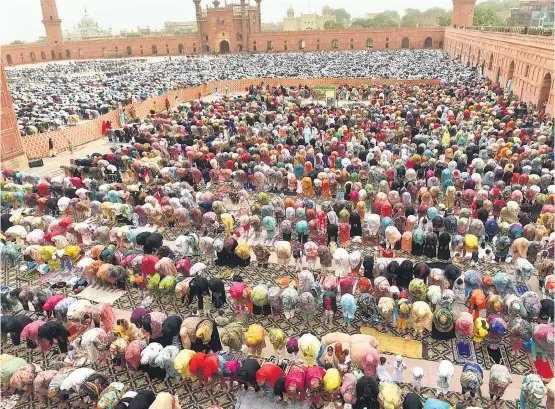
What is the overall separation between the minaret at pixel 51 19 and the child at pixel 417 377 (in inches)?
3331

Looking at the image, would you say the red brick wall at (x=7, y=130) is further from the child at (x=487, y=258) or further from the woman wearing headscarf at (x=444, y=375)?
the woman wearing headscarf at (x=444, y=375)

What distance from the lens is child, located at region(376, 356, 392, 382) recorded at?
256 inches

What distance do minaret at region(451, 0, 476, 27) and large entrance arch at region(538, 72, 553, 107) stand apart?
44.8 meters

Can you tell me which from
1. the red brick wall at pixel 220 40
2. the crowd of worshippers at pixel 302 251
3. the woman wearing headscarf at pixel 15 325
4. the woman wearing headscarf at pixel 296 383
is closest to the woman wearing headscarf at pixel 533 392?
the crowd of worshippers at pixel 302 251

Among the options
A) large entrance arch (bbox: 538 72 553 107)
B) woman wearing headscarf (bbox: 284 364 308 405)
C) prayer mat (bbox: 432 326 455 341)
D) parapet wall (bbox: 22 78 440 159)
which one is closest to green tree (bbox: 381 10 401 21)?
parapet wall (bbox: 22 78 440 159)

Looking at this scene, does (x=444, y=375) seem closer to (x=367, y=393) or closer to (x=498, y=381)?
(x=498, y=381)

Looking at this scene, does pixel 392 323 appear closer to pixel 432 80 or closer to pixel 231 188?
pixel 231 188

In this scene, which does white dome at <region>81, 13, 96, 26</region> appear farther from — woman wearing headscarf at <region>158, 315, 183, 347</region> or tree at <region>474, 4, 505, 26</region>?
woman wearing headscarf at <region>158, 315, 183, 347</region>

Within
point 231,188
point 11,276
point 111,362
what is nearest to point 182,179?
point 231,188

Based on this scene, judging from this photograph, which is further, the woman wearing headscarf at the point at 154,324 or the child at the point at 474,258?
the child at the point at 474,258

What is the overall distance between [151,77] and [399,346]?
41256 mm

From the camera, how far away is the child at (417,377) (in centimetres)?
641

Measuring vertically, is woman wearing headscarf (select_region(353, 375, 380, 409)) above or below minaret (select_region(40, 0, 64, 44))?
below

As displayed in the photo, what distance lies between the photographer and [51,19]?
72562 mm
